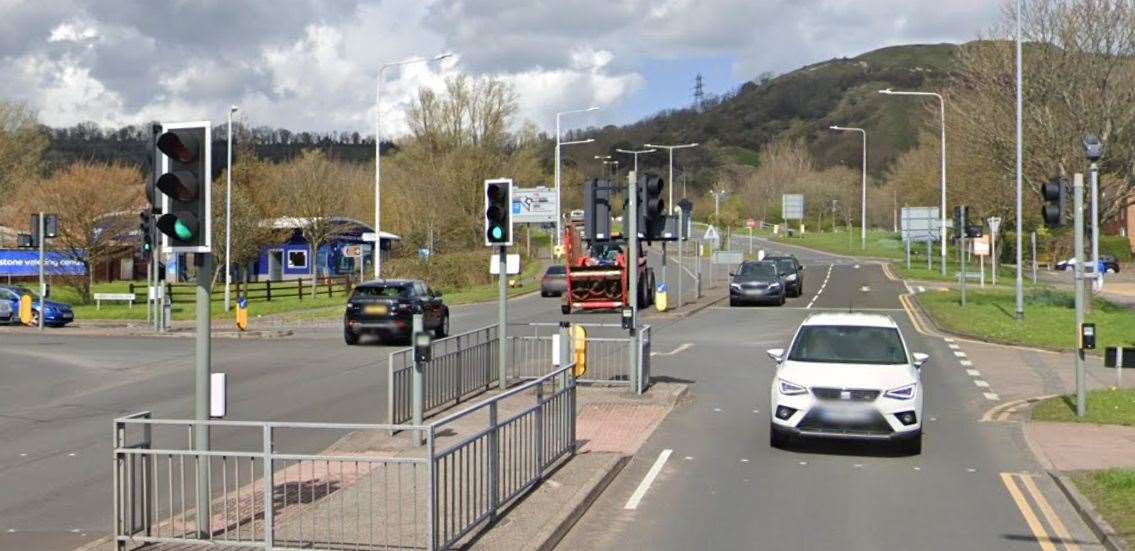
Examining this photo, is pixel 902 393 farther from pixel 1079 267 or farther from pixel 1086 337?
pixel 1079 267

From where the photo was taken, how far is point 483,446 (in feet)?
29.7

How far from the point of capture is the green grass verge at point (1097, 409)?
52.8ft

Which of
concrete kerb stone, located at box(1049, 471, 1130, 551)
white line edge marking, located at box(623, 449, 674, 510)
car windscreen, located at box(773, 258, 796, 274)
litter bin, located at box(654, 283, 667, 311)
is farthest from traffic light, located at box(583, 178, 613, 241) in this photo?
car windscreen, located at box(773, 258, 796, 274)

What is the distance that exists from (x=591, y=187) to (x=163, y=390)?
314 inches

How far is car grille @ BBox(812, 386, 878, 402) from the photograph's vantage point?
42.8ft

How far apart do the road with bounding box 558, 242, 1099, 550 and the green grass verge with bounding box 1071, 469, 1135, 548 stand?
0.27 m

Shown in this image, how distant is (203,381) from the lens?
888 centimetres

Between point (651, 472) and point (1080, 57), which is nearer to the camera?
point (651, 472)

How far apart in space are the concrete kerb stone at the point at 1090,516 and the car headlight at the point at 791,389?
106 inches

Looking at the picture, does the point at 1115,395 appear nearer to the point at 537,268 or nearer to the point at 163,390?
the point at 163,390

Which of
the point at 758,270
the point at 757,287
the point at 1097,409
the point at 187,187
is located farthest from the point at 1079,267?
the point at 758,270

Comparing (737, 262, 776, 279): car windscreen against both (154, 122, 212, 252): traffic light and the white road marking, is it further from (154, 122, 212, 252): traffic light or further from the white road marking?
(154, 122, 212, 252): traffic light

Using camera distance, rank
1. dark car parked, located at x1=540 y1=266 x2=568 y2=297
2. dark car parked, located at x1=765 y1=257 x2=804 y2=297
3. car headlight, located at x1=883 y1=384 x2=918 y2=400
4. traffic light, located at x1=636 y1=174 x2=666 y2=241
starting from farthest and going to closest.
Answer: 1. dark car parked, located at x1=540 y1=266 x2=568 y2=297
2. dark car parked, located at x1=765 y1=257 x2=804 y2=297
3. traffic light, located at x1=636 y1=174 x2=666 y2=241
4. car headlight, located at x1=883 y1=384 x2=918 y2=400

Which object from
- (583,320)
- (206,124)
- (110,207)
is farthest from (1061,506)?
(110,207)
